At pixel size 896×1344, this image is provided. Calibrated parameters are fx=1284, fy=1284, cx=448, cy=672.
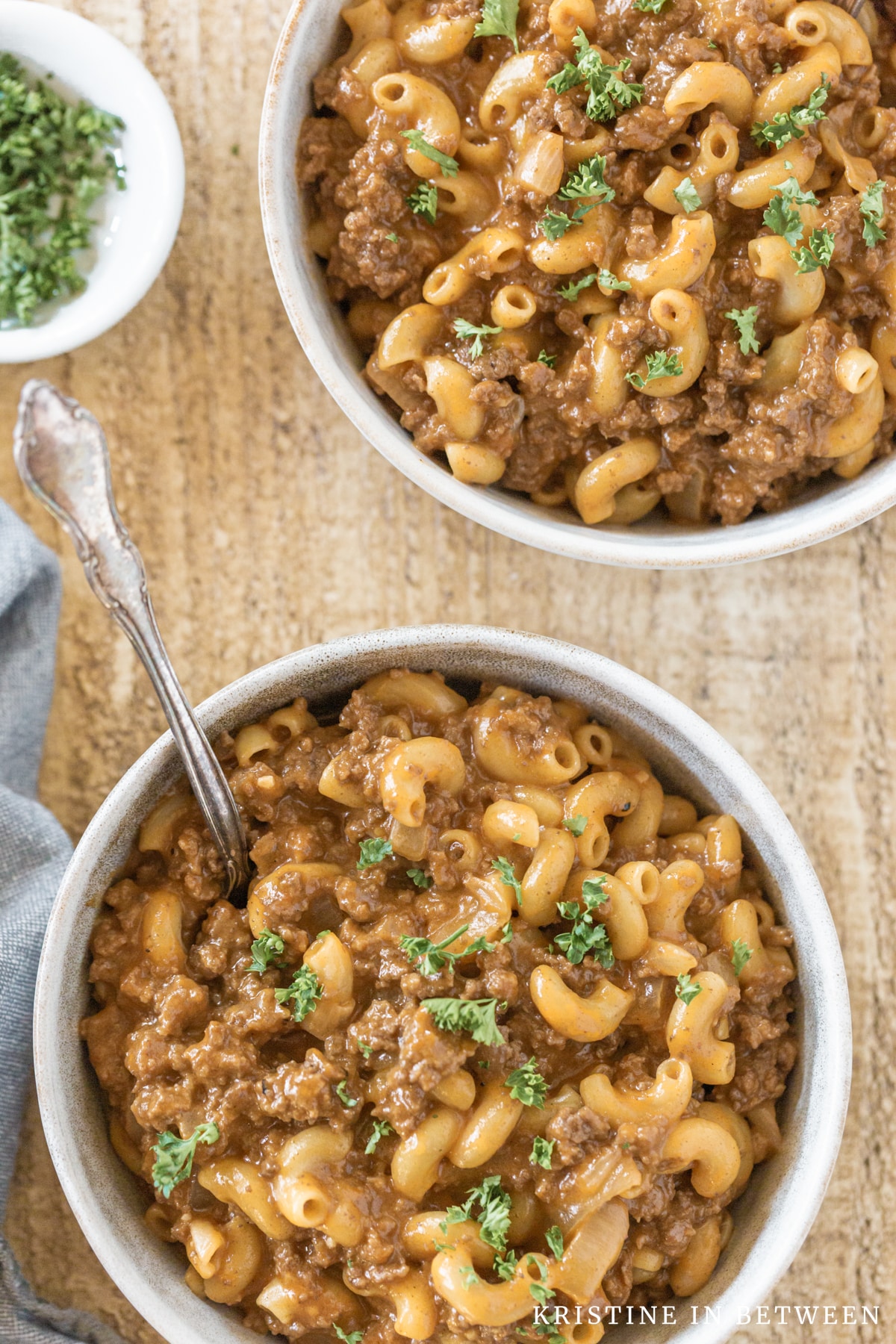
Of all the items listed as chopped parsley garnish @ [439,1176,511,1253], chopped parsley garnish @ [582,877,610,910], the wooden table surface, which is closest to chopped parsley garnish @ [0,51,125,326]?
the wooden table surface

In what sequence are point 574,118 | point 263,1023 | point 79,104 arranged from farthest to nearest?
point 79,104 < point 574,118 < point 263,1023

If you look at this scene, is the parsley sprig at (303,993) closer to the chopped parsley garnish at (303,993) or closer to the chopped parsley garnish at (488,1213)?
the chopped parsley garnish at (303,993)

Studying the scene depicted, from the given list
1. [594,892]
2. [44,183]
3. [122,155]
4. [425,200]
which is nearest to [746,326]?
[425,200]

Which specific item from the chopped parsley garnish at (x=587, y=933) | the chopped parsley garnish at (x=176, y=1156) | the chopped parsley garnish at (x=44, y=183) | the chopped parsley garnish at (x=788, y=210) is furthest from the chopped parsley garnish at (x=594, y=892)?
→ the chopped parsley garnish at (x=44, y=183)

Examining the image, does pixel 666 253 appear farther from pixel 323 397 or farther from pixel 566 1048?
pixel 566 1048

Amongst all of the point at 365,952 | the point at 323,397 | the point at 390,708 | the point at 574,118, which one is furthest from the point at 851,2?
the point at 365,952

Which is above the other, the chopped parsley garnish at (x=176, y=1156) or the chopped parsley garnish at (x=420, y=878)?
the chopped parsley garnish at (x=420, y=878)
